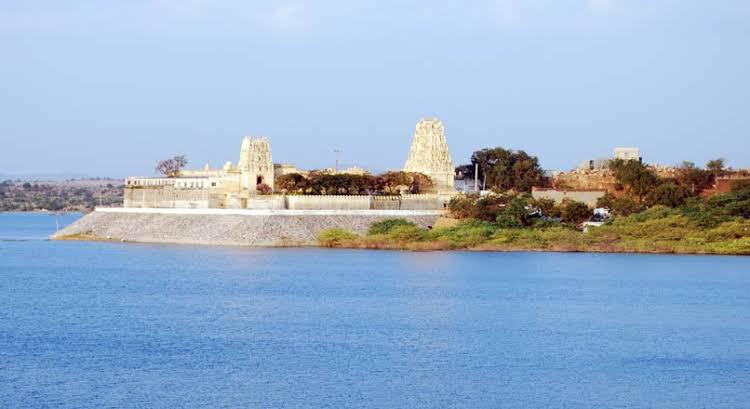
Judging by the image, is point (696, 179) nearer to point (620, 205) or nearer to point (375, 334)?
point (620, 205)

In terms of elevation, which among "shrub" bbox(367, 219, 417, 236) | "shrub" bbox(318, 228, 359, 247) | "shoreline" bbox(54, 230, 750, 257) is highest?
"shrub" bbox(367, 219, 417, 236)

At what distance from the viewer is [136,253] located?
8212 centimetres

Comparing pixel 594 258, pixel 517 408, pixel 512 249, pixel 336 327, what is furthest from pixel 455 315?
pixel 512 249

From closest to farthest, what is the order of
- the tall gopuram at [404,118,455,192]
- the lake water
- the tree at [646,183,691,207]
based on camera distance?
the lake water → the tree at [646,183,691,207] → the tall gopuram at [404,118,455,192]

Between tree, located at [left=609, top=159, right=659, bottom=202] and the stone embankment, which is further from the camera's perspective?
tree, located at [left=609, top=159, right=659, bottom=202]

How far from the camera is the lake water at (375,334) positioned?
35.5 m

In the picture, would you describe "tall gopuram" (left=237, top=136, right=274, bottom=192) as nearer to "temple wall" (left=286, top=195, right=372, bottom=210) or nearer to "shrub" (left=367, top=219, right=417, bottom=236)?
"temple wall" (left=286, top=195, right=372, bottom=210)

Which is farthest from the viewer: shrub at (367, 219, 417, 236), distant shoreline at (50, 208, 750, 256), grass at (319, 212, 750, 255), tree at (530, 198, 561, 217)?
tree at (530, 198, 561, 217)

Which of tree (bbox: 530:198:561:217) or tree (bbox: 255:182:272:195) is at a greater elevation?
Result: tree (bbox: 255:182:272:195)

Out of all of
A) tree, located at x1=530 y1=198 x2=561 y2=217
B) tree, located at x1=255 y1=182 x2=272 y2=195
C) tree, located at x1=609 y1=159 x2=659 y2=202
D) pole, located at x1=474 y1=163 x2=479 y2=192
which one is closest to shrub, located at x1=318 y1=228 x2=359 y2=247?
tree, located at x1=530 y1=198 x2=561 y2=217

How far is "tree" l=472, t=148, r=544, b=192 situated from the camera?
107 metres

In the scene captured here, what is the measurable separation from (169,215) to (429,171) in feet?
63.0

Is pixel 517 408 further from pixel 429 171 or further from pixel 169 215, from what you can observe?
pixel 429 171

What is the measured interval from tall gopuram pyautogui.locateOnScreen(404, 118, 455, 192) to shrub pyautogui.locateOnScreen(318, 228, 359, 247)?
1733cm
